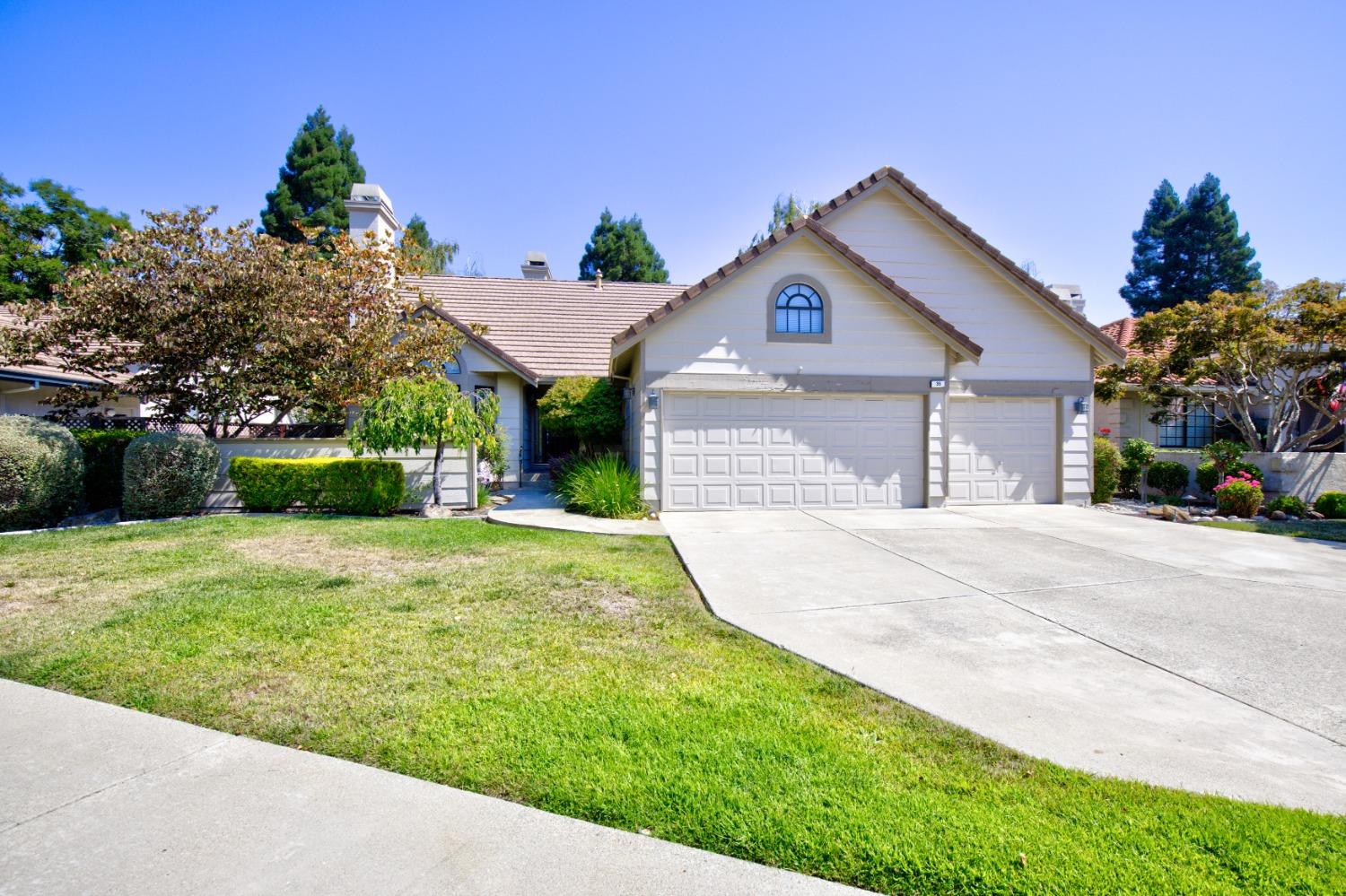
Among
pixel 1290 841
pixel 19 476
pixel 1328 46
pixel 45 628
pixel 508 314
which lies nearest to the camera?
A: pixel 1290 841

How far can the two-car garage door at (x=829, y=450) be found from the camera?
12156 mm

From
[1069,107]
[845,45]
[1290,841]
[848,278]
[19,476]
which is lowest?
[1290,841]

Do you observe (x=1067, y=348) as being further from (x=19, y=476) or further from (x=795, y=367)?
(x=19, y=476)

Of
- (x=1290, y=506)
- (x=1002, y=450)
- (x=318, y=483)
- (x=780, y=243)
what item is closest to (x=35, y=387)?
(x=318, y=483)

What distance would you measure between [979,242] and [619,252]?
32.6 metres

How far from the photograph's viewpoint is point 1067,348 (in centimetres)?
1355

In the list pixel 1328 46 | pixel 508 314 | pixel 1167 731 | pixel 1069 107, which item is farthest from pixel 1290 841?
pixel 508 314

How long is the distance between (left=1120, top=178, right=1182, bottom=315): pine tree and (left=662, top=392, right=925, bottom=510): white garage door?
149 ft

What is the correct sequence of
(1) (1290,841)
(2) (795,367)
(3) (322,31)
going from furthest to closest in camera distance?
(2) (795,367) → (3) (322,31) → (1) (1290,841)

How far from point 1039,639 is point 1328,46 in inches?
463

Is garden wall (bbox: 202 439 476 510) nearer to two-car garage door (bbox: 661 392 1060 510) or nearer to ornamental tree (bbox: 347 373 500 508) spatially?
ornamental tree (bbox: 347 373 500 508)

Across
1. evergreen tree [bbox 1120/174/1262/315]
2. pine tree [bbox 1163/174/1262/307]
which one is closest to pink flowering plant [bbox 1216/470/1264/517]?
evergreen tree [bbox 1120/174/1262/315]

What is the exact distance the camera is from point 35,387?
15.9m

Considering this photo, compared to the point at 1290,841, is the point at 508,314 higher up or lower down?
higher up
